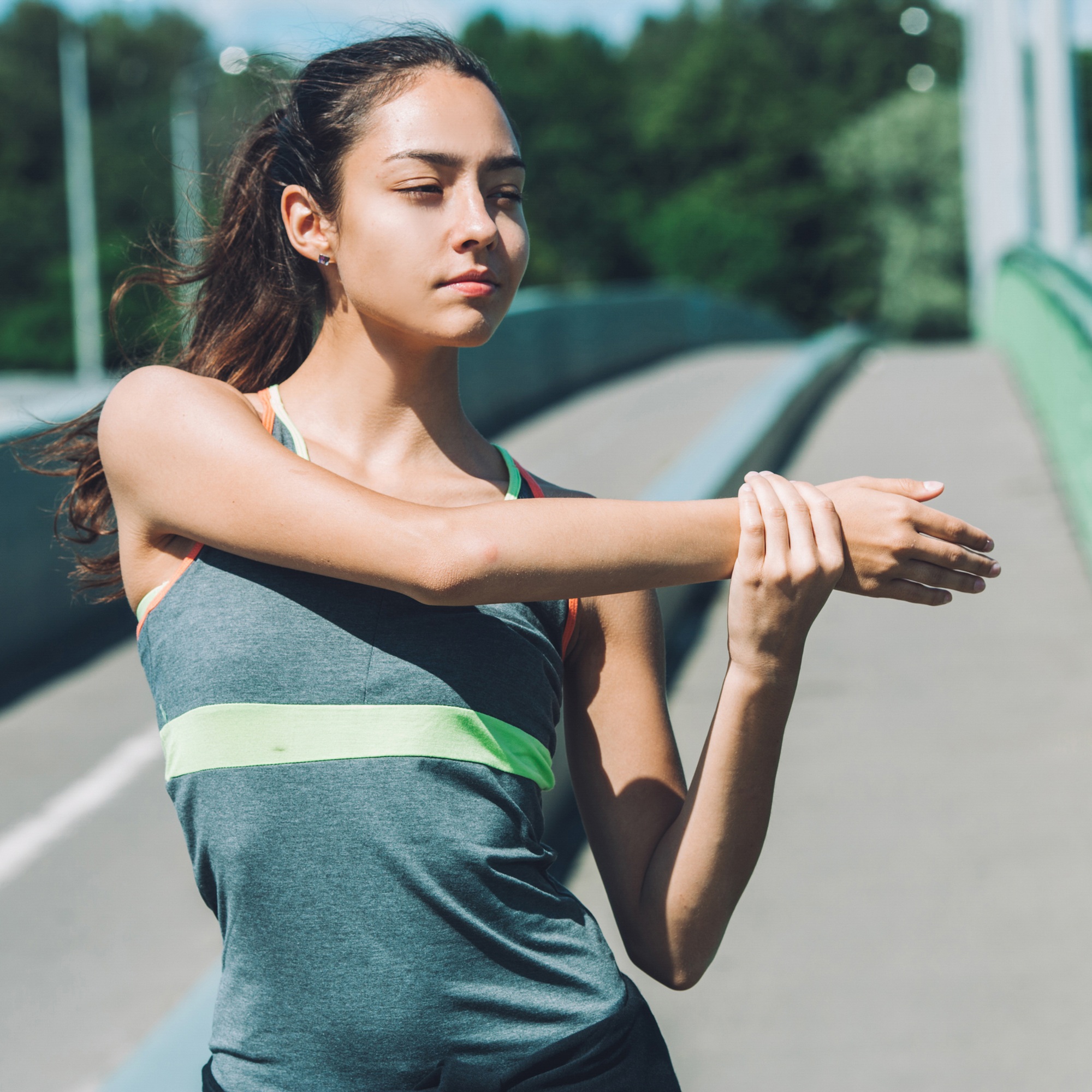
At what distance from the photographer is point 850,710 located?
20.1 ft

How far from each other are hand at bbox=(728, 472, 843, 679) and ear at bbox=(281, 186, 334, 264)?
0.62m

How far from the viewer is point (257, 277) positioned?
2066mm

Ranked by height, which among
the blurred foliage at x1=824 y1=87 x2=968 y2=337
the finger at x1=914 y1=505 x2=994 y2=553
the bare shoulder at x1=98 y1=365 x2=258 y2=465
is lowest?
the finger at x1=914 y1=505 x2=994 y2=553

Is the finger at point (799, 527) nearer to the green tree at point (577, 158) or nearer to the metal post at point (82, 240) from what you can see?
the metal post at point (82, 240)

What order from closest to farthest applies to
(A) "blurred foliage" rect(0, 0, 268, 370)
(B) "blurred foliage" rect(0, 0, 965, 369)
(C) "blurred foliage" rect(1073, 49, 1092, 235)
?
(C) "blurred foliage" rect(1073, 49, 1092, 235), (A) "blurred foliage" rect(0, 0, 268, 370), (B) "blurred foliage" rect(0, 0, 965, 369)

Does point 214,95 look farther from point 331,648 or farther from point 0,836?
point 331,648

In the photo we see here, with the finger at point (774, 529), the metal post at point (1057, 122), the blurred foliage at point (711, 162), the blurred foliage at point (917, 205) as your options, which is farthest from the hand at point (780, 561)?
the blurred foliage at point (917, 205)

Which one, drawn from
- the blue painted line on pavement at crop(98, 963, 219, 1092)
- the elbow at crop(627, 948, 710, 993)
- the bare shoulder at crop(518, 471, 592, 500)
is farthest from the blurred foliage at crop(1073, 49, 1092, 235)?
the elbow at crop(627, 948, 710, 993)

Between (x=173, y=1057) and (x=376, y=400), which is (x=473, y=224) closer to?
(x=376, y=400)

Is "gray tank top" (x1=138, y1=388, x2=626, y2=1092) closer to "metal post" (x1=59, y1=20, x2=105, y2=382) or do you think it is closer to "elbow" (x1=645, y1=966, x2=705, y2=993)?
"elbow" (x1=645, y1=966, x2=705, y2=993)

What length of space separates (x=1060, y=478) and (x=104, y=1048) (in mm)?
7956

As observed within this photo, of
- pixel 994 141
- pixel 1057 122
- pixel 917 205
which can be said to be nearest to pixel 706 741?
pixel 1057 122

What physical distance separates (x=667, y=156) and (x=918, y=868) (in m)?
78.0

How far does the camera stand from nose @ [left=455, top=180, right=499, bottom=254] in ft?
5.73
